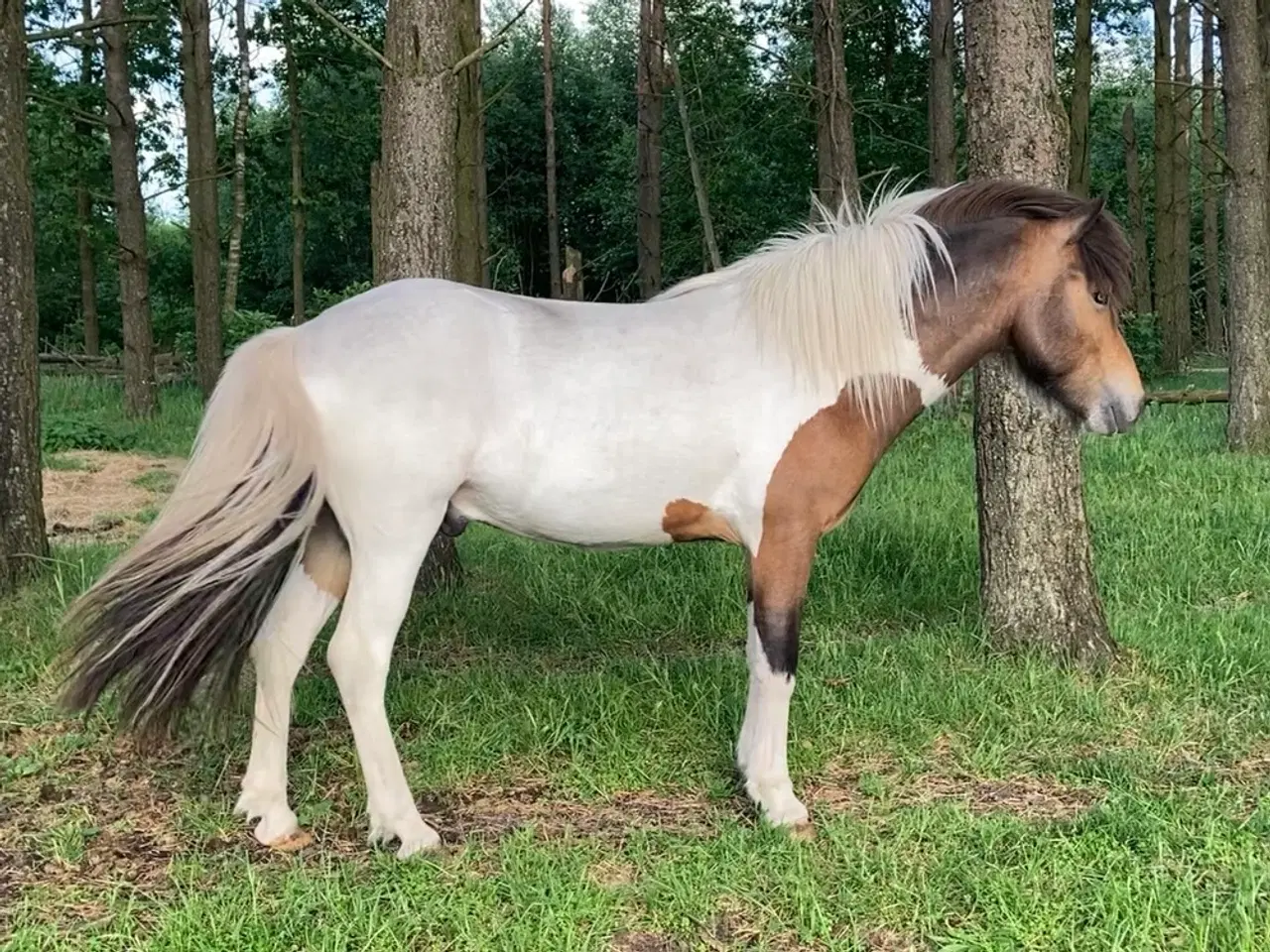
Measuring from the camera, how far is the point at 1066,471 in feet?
14.2

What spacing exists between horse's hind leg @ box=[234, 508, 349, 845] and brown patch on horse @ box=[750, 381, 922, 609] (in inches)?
51.3

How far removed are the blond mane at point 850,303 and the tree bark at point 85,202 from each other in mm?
10197

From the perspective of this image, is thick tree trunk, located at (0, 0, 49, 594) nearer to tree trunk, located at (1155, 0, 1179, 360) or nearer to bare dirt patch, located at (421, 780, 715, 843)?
bare dirt patch, located at (421, 780, 715, 843)

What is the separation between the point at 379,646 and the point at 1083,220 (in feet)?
8.02

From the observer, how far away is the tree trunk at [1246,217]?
362 inches

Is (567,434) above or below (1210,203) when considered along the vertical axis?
below

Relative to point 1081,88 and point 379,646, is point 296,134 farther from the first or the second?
point 379,646

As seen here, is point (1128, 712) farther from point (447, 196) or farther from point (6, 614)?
point (6, 614)

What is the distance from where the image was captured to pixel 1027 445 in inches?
170

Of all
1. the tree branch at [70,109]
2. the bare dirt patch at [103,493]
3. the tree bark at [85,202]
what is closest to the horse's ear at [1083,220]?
the bare dirt patch at [103,493]

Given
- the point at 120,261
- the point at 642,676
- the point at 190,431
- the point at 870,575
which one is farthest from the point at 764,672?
the point at 120,261

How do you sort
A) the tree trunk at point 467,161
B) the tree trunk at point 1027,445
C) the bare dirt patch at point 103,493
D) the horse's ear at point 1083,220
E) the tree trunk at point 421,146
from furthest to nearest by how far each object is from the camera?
the tree trunk at point 467,161 → the bare dirt patch at point 103,493 → the tree trunk at point 421,146 → the tree trunk at point 1027,445 → the horse's ear at point 1083,220

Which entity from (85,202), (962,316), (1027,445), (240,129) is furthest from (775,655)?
(85,202)

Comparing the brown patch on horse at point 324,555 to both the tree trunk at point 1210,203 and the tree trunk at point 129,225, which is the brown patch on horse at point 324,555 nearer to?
the tree trunk at point 129,225
